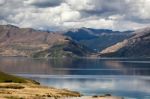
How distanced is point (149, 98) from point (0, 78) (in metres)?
66.3

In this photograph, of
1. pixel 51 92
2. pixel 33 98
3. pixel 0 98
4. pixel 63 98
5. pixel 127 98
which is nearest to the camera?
pixel 0 98

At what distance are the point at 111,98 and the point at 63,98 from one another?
20.7 m

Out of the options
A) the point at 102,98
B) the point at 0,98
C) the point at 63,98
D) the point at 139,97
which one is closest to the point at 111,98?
the point at 102,98

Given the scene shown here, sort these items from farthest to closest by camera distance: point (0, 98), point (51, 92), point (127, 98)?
point (127, 98) < point (51, 92) < point (0, 98)

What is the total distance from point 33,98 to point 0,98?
13252mm

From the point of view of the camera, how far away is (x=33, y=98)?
128000 millimetres

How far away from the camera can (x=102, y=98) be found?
148000 mm

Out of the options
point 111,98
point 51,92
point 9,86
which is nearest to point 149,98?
point 111,98

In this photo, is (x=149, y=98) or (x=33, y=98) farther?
(x=149, y=98)

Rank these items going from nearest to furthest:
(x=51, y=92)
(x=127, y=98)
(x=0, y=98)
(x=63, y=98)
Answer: (x=0, y=98) < (x=63, y=98) < (x=51, y=92) < (x=127, y=98)

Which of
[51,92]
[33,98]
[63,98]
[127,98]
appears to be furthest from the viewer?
[127,98]

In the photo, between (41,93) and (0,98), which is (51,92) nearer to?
(41,93)

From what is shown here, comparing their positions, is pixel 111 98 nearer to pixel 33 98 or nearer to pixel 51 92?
pixel 51 92

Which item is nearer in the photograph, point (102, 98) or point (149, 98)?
point (102, 98)
